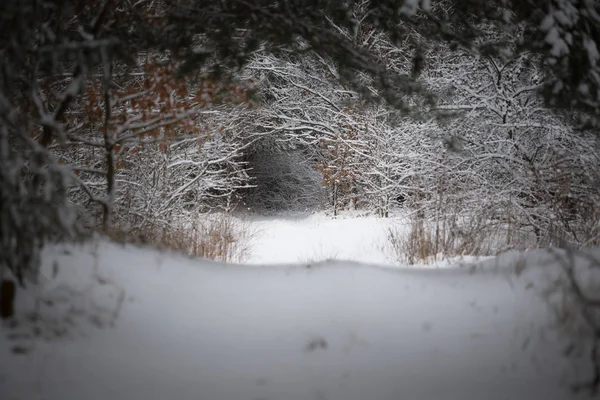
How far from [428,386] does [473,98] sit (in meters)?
7.29

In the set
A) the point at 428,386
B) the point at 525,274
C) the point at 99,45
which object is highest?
the point at 99,45

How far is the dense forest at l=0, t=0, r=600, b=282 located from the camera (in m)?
2.67

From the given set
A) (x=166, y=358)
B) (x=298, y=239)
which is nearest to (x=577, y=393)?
(x=166, y=358)

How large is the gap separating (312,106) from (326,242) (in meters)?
6.29

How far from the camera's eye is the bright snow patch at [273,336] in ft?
6.95

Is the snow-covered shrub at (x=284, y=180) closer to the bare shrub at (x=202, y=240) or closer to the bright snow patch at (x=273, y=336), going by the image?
the bare shrub at (x=202, y=240)

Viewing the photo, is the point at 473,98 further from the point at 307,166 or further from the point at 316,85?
the point at 307,166

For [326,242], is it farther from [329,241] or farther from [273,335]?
[273,335]

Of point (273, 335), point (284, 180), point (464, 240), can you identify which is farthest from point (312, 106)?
point (273, 335)

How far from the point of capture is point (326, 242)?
34.8 feet

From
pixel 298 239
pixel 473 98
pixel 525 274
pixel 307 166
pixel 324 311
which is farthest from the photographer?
pixel 307 166

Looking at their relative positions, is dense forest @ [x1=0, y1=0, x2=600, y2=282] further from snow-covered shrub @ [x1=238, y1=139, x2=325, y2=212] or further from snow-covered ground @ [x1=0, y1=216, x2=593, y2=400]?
snow-covered shrub @ [x1=238, y1=139, x2=325, y2=212]

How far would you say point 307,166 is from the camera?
18.7 m

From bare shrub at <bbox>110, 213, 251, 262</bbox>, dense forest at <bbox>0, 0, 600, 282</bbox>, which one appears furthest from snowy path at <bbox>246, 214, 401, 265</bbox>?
dense forest at <bbox>0, 0, 600, 282</bbox>
